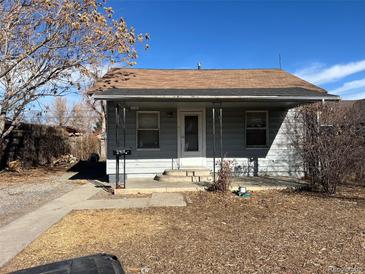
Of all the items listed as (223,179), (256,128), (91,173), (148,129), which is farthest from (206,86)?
(91,173)

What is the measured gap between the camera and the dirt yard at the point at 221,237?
211 inches

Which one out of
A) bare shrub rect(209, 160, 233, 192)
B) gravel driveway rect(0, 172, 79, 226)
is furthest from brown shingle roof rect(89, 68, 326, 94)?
bare shrub rect(209, 160, 233, 192)

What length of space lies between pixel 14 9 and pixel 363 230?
12.4 m

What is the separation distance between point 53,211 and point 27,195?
3.33 meters

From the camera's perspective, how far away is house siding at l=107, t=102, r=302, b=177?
13.9 m

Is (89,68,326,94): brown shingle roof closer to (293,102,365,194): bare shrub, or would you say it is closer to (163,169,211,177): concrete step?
(163,169,211,177): concrete step

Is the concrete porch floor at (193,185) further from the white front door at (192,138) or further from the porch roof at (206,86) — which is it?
the porch roof at (206,86)

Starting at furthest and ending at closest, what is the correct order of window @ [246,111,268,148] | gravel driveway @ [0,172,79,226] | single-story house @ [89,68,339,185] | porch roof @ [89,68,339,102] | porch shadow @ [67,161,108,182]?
porch shadow @ [67,161,108,182] < window @ [246,111,268,148] < single-story house @ [89,68,339,185] < porch roof @ [89,68,339,102] < gravel driveway @ [0,172,79,226]

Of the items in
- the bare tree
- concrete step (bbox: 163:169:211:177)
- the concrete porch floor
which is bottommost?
the concrete porch floor

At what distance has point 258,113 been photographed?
14.5 metres

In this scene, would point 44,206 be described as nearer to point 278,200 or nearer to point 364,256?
point 278,200

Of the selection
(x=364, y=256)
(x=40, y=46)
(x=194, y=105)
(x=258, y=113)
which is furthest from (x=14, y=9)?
(x=364, y=256)

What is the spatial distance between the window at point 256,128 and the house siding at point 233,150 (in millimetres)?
178

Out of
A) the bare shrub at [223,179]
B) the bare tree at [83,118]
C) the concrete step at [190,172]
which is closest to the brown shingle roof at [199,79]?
the concrete step at [190,172]
